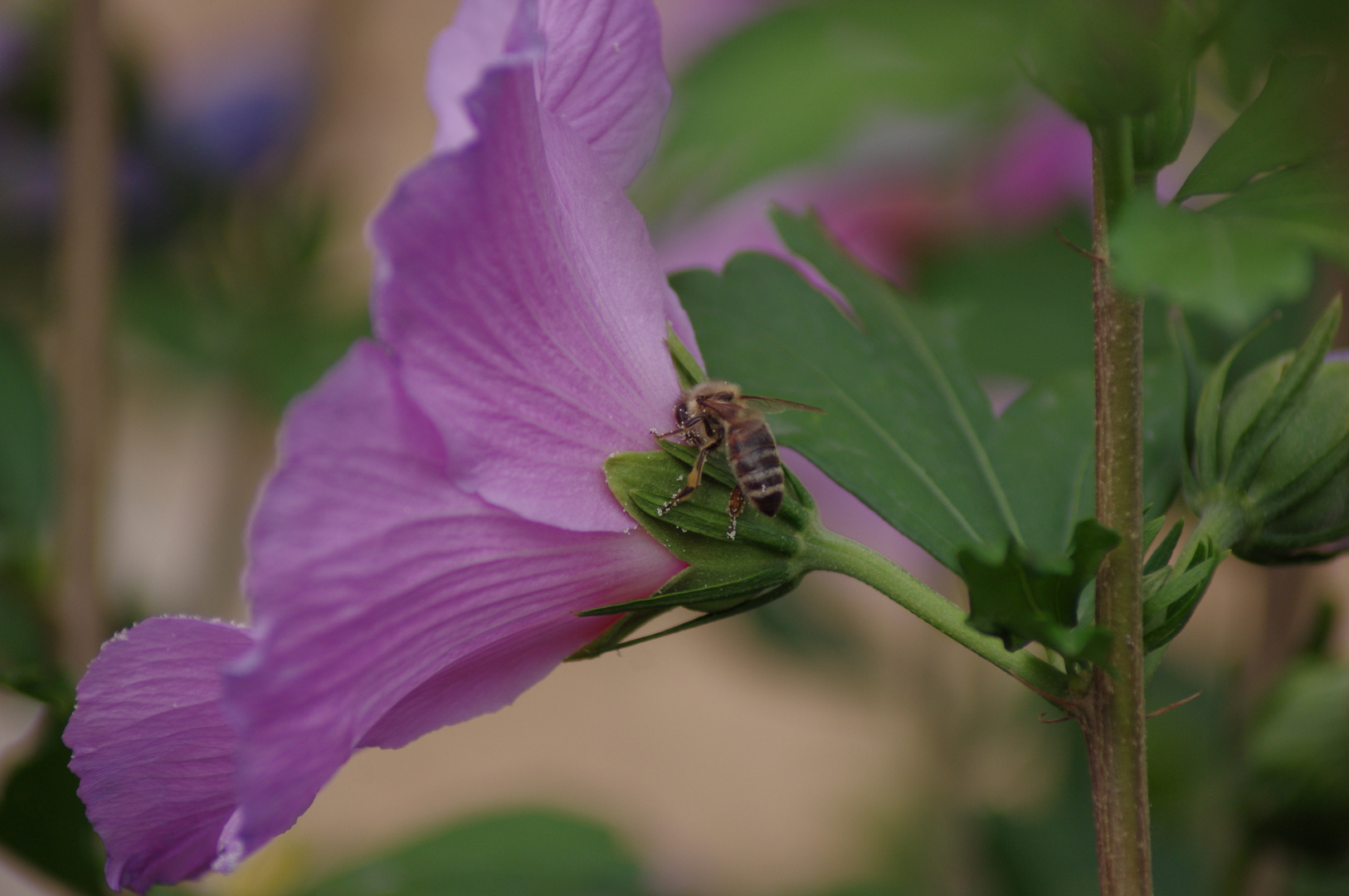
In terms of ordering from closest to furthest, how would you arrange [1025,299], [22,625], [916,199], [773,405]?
[773,405], [22,625], [1025,299], [916,199]

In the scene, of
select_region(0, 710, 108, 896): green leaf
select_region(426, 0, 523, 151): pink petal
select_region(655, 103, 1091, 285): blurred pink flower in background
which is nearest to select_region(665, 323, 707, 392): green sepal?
select_region(426, 0, 523, 151): pink petal

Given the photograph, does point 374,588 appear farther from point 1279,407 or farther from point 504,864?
point 504,864

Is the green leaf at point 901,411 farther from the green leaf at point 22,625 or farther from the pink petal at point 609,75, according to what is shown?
the green leaf at point 22,625

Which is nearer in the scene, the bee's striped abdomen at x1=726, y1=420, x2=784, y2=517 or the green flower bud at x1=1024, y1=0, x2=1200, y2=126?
the green flower bud at x1=1024, y1=0, x2=1200, y2=126

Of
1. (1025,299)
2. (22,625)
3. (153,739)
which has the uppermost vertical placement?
(1025,299)

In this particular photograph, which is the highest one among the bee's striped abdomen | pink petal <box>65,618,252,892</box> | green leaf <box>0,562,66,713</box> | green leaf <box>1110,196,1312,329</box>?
green leaf <box>1110,196,1312,329</box>

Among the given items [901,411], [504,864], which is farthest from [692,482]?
[504,864]

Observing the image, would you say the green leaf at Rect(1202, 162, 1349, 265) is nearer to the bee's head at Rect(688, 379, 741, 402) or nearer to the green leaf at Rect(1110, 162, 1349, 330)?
the green leaf at Rect(1110, 162, 1349, 330)
